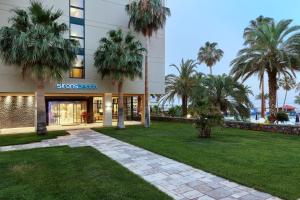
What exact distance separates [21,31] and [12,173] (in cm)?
933

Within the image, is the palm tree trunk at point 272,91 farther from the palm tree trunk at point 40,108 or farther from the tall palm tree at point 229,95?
the palm tree trunk at point 40,108

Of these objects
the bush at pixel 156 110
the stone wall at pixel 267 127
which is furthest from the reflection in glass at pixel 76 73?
the stone wall at pixel 267 127

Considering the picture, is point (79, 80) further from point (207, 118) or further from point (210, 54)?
point (210, 54)

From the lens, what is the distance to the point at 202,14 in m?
115

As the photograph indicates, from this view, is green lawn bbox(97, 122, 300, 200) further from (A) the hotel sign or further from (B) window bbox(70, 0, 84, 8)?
(B) window bbox(70, 0, 84, 8)

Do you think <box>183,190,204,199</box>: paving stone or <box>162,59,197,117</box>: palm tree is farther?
<box>162,59,197,117</box>: palm tree

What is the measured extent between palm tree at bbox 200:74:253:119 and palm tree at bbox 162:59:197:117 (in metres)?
5.14

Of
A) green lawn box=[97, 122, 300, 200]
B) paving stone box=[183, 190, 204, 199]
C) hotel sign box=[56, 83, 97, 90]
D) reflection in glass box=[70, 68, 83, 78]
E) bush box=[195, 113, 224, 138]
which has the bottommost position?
paving stone box=[183, 190, 204, 199]

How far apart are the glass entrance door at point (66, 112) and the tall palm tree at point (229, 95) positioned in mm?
12636

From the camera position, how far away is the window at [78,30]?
1766 centimetres

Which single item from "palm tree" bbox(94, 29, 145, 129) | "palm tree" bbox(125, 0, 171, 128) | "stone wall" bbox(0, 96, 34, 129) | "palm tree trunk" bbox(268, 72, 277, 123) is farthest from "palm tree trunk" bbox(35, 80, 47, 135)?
"palm tree trunk" bbox(268, 72, 277, 123)

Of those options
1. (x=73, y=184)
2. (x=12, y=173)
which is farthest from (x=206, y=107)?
(x=12, y=173)

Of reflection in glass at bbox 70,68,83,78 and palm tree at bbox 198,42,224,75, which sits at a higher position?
palm tree at bbox 198,42,224,75

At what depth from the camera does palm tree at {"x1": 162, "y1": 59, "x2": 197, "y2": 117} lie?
23.9 meters
